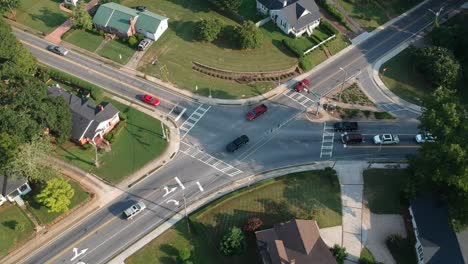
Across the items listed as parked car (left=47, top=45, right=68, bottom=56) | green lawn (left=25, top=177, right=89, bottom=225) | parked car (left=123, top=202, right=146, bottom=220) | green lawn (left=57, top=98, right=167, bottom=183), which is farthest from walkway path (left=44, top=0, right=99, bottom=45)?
parked car (left=123, top=202, right=146, bottom=220)

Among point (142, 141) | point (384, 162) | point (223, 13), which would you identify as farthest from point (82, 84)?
point (384, 162)

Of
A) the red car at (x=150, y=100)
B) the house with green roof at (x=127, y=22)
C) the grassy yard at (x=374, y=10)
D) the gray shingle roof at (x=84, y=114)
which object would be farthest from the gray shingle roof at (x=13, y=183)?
the grassy yard at (x=374, y=10)

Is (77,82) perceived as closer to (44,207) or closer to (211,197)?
(44,207)

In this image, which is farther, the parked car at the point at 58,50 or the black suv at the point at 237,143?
the parked car at the point at 58,50

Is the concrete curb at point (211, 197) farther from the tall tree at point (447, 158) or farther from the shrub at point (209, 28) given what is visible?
the shrub at point (209, 28)

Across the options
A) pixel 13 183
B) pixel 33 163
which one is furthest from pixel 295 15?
pixel 13 183

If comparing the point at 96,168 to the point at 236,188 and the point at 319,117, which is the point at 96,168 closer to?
the point at 236,188

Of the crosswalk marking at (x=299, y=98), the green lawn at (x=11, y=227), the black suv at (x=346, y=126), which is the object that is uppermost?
the crosswalk marking at (x=299, y=98)
